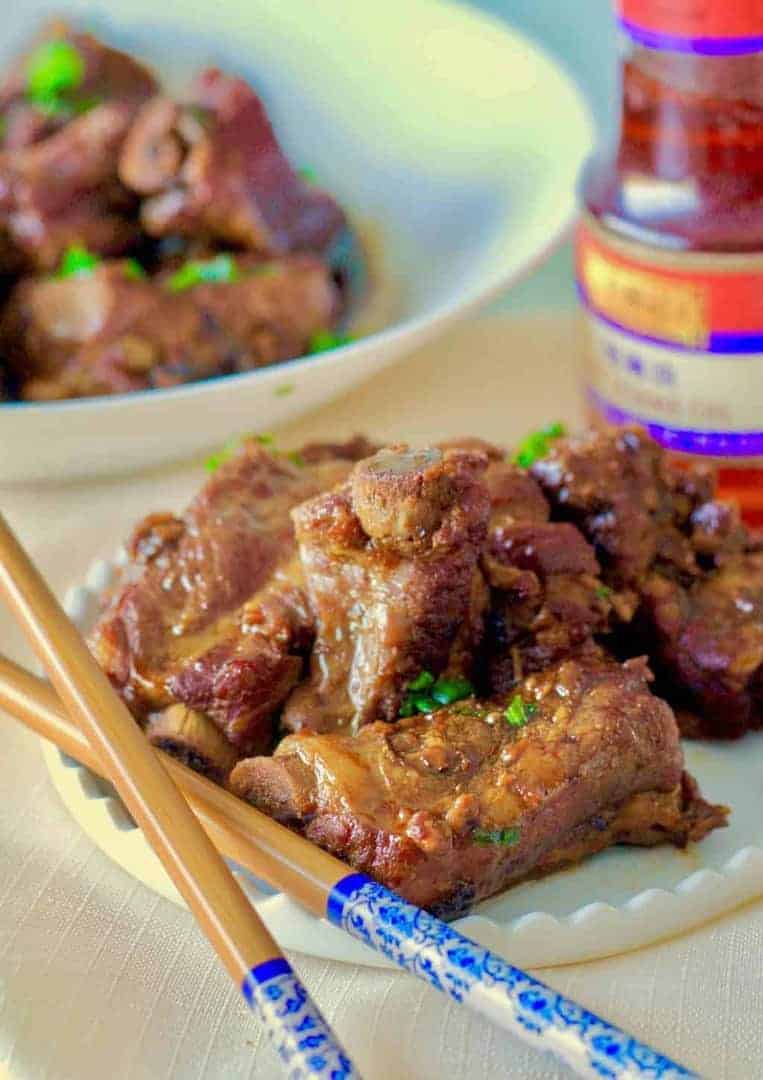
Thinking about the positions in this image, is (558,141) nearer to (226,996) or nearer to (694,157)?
(694,157)

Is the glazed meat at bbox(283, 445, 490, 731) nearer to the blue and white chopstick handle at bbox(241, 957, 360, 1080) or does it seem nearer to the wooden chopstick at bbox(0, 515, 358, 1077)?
the wooden chopstick at bbox(0, 515, 358, 1077)

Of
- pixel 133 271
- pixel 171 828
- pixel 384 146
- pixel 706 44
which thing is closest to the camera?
pixel 171 828

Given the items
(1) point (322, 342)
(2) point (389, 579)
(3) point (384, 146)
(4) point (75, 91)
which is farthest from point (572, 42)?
(2) point (389, 579)

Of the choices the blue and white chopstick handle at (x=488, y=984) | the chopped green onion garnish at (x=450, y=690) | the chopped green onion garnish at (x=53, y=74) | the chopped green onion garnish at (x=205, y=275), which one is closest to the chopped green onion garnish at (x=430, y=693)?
the chopped green onion garnish at (x=450, y=690)

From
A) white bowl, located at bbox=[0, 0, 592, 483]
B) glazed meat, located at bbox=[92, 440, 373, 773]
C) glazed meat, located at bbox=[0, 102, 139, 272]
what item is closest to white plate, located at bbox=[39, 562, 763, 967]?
glazed meat, located at bbox=[92, 440, 373, 773]

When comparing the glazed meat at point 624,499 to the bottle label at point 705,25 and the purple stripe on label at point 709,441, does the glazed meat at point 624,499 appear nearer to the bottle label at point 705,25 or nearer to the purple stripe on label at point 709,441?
the purple stripe on label at point 709,441

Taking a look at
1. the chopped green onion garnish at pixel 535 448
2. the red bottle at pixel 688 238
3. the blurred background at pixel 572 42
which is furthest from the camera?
the blurred background at pixel 572 42

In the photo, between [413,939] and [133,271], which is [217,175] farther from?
[413,939]
